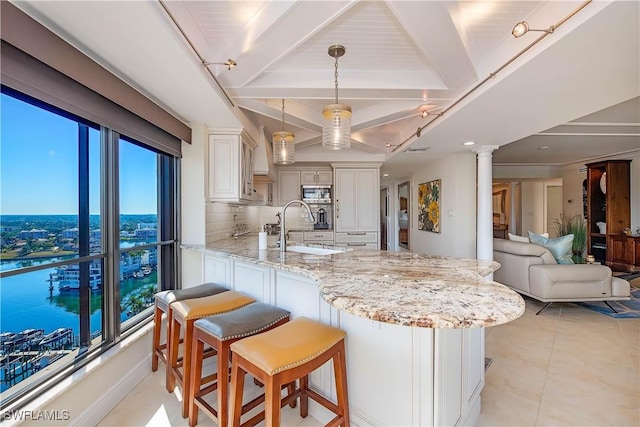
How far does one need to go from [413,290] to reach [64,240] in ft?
6.37

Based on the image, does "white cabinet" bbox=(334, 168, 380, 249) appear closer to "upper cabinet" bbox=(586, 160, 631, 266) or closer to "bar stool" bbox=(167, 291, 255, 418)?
"bar stool" bbox=(167, 291, 255, 418)

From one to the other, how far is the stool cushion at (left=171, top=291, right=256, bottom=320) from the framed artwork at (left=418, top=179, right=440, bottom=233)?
446cm

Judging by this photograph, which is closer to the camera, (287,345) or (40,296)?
(287,345)

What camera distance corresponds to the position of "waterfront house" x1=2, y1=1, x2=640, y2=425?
1.49 m

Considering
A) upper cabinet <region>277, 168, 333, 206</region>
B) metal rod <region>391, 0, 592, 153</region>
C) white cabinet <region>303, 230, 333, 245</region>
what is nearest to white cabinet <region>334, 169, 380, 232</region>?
white cabinet <region>303, 230, 333, 245</region>

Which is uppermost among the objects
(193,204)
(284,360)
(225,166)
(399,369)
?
(225,166)

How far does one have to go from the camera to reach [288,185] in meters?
5.92

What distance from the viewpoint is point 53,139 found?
5.42 feet

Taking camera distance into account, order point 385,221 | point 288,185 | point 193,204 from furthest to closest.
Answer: point 385,221, point 288,185, point 193,204

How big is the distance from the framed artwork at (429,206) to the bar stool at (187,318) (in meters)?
4.47

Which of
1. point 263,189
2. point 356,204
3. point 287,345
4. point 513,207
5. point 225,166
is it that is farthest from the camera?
point 513,207

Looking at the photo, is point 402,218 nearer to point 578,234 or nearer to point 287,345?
point 578,234

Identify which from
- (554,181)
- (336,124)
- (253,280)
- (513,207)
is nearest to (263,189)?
(253,280)

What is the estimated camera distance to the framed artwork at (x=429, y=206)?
561 centimetres
